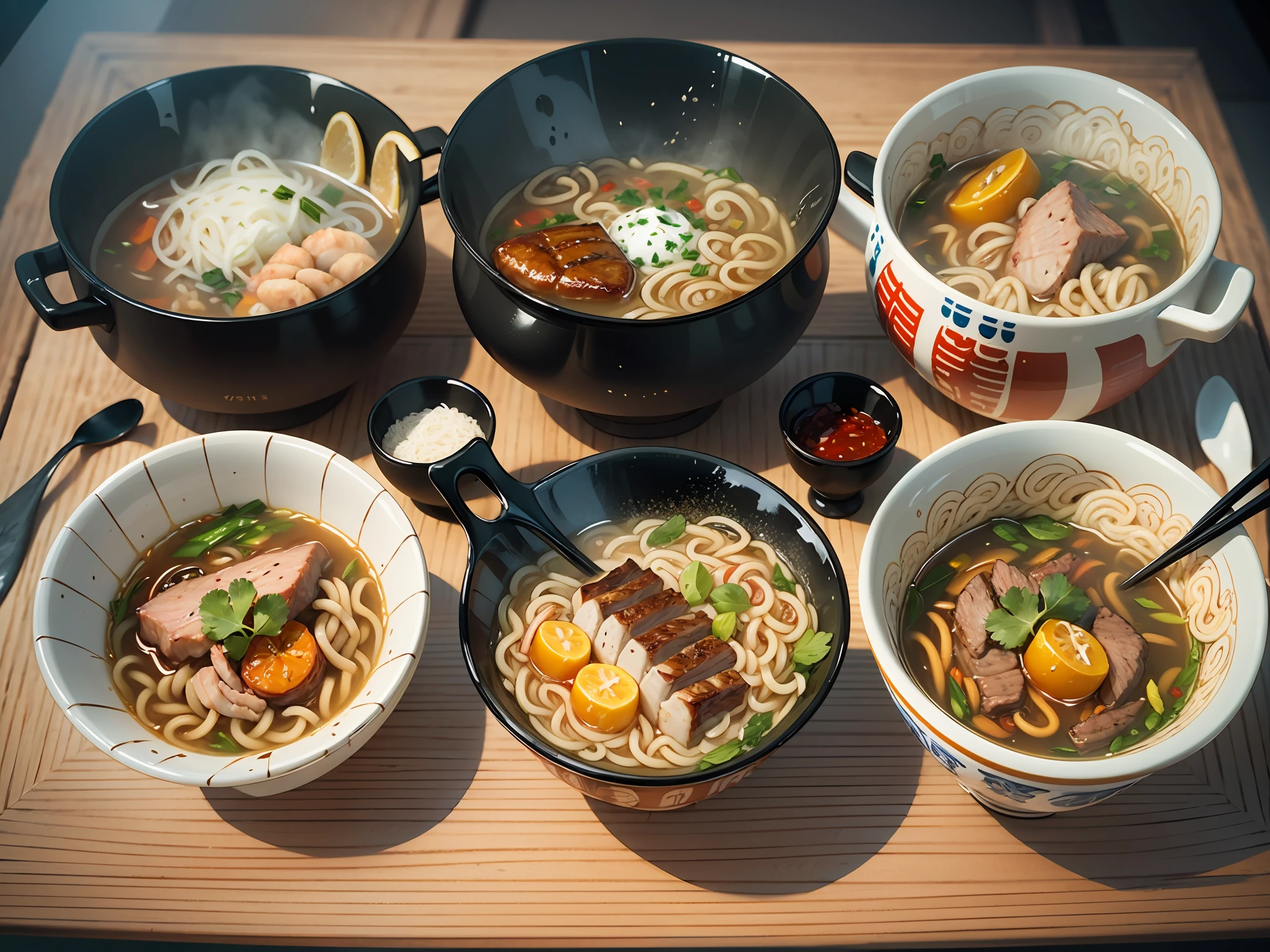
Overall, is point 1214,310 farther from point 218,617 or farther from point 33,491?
point 33,491

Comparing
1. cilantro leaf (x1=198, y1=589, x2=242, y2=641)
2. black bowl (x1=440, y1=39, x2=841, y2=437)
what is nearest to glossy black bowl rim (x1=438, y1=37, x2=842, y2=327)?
black bowl (x1=440, y1=39, x2=841, y2=437)

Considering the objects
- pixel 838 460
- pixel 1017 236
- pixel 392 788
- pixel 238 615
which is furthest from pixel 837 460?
pixel 238 615

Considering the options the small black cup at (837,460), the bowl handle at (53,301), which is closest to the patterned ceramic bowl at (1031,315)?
the small black cup at (837,460)

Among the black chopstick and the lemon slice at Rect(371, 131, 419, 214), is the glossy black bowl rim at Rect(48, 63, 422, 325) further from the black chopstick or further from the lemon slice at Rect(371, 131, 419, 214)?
the black chopstick

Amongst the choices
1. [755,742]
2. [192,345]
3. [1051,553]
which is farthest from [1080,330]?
[192,345]

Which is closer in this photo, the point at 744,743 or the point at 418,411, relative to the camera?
the point at 744,743

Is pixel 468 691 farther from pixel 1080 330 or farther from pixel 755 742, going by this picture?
pixel 1080 330

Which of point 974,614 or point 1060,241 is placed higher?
point 1060,241
